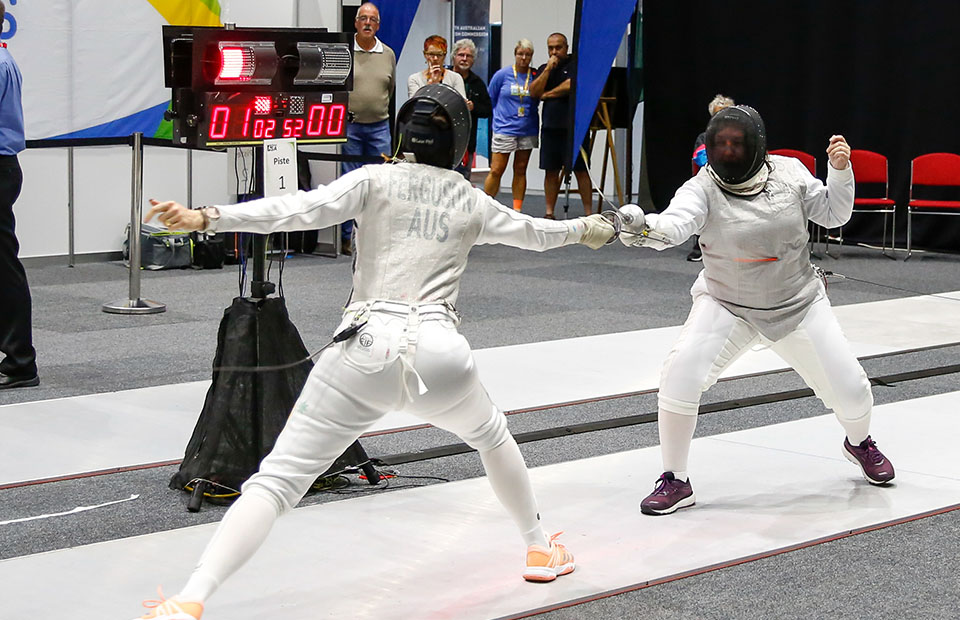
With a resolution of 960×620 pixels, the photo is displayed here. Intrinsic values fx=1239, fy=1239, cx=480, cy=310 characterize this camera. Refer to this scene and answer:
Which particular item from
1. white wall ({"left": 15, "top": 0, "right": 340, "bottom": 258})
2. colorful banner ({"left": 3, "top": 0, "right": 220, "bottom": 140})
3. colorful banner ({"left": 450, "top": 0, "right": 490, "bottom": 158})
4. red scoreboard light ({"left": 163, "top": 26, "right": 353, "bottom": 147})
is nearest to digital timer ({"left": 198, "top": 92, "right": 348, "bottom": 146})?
red scoreboard light ({"left": 163, "top": 26, "right": 353, "bottom": 147})

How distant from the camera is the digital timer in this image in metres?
3.78

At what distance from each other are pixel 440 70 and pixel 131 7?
7.14ft

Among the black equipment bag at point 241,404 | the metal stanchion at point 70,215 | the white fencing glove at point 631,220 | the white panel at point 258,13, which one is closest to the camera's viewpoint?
the white fencing glove at point 631,220

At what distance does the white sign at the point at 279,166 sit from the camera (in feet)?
11.8

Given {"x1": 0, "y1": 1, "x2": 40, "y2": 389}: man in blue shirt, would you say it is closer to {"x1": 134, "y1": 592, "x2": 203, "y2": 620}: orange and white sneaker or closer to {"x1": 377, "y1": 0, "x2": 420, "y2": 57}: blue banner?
{"x1": 134, "y1": 592, "x2": 203, "y2": 620}: orange and white sneaker

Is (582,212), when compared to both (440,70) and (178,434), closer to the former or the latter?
(440,70)

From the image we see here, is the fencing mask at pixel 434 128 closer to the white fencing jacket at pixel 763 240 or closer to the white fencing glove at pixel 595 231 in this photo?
the white fencing glove at pixel 595 231

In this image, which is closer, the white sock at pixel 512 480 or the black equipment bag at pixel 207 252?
the white sock at pixel 512 480

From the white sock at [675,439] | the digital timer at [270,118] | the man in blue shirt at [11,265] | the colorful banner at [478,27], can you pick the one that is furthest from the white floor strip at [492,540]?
the colorful banner at [478,27]

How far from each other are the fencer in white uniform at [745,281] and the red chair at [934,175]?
20.9 feet

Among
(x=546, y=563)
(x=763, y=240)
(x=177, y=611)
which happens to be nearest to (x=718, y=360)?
(x=763, y=240)

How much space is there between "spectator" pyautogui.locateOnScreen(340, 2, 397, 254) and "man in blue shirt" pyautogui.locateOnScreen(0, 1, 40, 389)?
3812 mm

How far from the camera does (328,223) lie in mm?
2615

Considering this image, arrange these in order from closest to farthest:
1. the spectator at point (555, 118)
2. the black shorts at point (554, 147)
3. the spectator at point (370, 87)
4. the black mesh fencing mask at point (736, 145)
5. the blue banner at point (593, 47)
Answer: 1. the black mesh fencing mask at point (736, 145)
2. the spectator at point (370, 87)
3. the blue banner at point (593, 47)
4. the spectator at point (555, 118)
5. the black shorts at point (554, 147)
